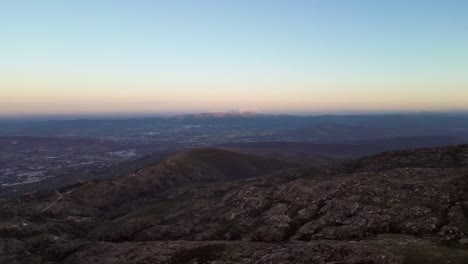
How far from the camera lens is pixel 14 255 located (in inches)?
4872

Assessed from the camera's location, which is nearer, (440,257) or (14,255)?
(440,257)

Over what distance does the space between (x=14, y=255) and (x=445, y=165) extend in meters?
151

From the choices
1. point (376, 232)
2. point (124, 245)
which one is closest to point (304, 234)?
point (376, 232)

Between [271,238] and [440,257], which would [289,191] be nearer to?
[271,238]

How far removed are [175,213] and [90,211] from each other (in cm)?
6203

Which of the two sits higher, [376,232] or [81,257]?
[376,232]

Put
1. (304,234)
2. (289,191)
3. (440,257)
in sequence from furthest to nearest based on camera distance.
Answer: (289,191)
(304,234)
(440,257)

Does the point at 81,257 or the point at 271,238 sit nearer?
the point at 271,238

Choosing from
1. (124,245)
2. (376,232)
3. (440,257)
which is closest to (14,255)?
(124,245)

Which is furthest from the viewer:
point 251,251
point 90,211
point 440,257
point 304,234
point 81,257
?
point 90,211

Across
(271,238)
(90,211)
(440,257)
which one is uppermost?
(440,257)

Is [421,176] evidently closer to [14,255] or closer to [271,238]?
[271,238]

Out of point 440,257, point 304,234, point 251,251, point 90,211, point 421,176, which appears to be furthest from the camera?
point 90,211

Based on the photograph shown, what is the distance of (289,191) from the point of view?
13675 cm
